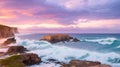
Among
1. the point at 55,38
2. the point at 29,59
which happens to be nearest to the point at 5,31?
the point at 55,38

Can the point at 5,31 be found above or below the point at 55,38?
above

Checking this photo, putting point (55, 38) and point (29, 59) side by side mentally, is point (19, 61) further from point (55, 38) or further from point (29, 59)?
point (55, 38)

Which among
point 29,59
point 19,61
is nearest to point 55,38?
point 29,59

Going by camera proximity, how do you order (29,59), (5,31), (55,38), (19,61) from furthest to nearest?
(5,31)
(55,38)
(29,59)
(19,61)

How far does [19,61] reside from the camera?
2834 centimetres

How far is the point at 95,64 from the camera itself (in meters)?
27.5

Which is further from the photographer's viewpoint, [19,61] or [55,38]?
[55,38]

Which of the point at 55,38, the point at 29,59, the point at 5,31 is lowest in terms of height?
the point at 29,59

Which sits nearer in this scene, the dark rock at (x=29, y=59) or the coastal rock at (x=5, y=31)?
the dark rock at (x=29, y=59)

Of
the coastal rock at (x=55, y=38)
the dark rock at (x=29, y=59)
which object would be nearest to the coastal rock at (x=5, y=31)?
the coastal rock at (x=55, y=38)

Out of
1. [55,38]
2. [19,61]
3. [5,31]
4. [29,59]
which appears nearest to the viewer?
[19,61]

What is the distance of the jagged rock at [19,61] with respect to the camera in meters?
26.9

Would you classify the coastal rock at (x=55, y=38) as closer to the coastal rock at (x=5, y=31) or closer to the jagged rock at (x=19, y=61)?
the coastal rock at (x=5, y=31)

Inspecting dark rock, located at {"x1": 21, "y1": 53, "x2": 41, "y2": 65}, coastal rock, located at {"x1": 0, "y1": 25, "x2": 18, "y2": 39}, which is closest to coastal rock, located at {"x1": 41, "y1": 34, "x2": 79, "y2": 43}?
coastal rock, located at {"x1": 0, "y1": 25, "x2": 18, "y2": 39}
